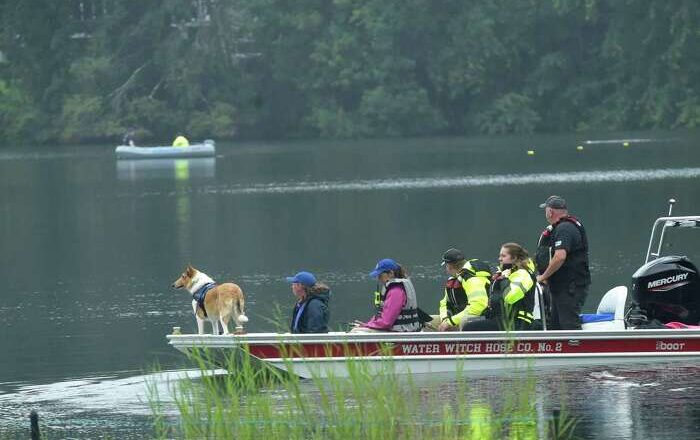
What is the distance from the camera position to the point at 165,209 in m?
44.4

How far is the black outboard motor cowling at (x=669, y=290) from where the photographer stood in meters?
16.2

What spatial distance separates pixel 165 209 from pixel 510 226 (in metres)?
12.8

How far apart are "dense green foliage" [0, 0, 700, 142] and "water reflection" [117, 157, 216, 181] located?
16586 millimetres

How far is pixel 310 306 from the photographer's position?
16281mm

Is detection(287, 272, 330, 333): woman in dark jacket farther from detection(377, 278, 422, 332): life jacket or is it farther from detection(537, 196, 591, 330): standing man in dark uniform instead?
detection(537, 196, 591, 330): standing man in dark uniform

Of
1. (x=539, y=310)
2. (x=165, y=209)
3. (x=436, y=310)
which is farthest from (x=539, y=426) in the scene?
(x=165, y=209)

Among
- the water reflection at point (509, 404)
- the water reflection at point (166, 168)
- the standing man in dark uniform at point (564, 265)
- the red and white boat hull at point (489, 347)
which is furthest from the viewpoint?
the water reflection at point (166, 168)

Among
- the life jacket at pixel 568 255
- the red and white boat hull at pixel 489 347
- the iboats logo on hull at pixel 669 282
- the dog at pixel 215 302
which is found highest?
the life jacket at pixel 568 255

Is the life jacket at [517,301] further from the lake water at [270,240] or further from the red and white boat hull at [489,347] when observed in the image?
the lake water at [270,240]

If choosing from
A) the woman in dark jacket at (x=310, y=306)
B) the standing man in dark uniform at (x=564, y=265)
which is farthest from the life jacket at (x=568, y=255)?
the woman in dark jacket at (x=310, y=306)

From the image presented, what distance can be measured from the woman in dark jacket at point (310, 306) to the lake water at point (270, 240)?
1.00 ft

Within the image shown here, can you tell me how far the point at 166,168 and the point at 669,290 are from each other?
52.5 meters

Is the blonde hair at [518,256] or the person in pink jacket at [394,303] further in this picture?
the person in pink jacket at [394,303]

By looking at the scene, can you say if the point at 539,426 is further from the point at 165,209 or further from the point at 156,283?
the point at 165,209
